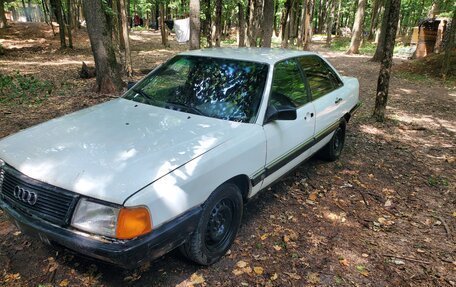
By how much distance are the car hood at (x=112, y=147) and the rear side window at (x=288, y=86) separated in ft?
2.22

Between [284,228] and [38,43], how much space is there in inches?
772

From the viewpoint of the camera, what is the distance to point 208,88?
355 cm

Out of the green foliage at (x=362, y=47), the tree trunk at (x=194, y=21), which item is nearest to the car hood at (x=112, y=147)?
the tree trunk at (x=194, y=21)

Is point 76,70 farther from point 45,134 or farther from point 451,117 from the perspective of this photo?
point 451,117

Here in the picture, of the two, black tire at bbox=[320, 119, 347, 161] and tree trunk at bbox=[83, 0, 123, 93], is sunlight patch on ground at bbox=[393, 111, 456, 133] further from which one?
tree trunk at bbox=[83, 0, 123, 93]

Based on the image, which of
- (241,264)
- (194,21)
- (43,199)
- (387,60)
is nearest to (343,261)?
(241,264)

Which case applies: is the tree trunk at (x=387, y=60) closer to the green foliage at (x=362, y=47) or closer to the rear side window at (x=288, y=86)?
the rear side window at (x=288, y=86)

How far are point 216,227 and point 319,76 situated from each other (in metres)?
2.63

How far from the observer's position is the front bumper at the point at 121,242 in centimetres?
222

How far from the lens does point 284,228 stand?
369 centimetres

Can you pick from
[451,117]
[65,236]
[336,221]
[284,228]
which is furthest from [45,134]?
[451,117]

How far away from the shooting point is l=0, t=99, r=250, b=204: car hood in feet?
7.61

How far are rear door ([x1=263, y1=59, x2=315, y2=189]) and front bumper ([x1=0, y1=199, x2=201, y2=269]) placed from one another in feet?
3.96

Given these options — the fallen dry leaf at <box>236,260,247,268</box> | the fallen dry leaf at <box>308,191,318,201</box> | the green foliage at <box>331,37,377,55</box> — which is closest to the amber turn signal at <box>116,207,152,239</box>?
the fallen dry leaf at <box>236,260,247,268</box>
